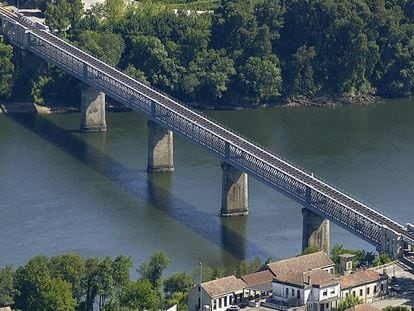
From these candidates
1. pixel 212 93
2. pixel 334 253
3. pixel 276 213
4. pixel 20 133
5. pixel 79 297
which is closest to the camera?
pixel 79 297

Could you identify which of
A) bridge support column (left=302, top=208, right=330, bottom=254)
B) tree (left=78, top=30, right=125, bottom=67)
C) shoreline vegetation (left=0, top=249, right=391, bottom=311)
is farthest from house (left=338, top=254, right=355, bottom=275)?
tree (left=78, top=30, right=125, bottom=67)

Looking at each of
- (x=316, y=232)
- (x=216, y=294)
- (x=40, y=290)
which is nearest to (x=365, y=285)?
(x=216, y=294)

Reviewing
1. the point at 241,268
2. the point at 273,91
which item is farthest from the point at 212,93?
the point at 241,268

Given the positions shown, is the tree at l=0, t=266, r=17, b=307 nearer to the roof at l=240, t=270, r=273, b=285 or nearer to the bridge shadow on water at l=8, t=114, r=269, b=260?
the roof at l=240, t=270, r=273, b=285

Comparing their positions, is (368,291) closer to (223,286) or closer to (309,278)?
(309,278)

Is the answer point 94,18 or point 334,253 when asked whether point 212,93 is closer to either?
point 94,18

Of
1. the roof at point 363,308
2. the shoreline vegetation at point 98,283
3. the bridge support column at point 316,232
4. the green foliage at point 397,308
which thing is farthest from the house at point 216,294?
the bridge support column at point 316,232
